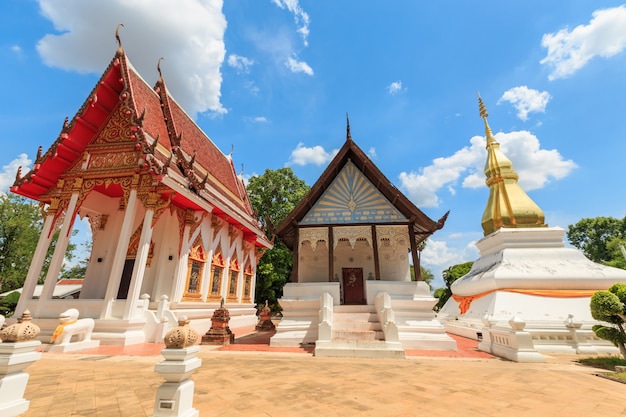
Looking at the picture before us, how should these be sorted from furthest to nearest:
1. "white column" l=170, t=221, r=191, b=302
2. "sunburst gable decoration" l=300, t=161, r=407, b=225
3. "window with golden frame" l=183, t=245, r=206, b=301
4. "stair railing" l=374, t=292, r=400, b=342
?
"window with golden frame" l=183, t=245, r=206, b=301 → "sunburst gable decoration" l=300, t=161, r=407, b=225 → "white column" l=170, t=221, r=191, b=302 → "stair railing" l=374, t=292, r=400, b=342

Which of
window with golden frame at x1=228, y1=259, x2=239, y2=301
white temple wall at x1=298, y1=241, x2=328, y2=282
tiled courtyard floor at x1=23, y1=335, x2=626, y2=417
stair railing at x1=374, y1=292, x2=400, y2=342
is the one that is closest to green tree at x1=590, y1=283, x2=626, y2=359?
tiled courtyard floor at x1=23, y1=335, x2=626, y2=417

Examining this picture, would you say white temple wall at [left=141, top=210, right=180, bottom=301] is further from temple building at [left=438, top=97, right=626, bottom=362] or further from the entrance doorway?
temple building at [left=438, top=97, right=626, bottom=362]

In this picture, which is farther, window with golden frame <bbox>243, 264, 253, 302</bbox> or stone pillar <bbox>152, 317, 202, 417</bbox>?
window with golden frame <bbox>243, 264, 253, 302</bbox>

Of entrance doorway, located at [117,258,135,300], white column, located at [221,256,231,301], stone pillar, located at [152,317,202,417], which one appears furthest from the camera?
white column, located at [221,256,231,301]

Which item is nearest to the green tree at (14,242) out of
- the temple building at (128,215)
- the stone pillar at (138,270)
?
the temple building at (128,215)

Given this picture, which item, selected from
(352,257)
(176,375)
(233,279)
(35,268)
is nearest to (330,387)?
(176,375)

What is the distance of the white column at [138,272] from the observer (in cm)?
789

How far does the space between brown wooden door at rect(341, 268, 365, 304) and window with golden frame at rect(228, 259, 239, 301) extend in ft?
19.0

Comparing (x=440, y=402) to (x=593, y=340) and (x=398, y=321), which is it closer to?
(x=398, y=321)

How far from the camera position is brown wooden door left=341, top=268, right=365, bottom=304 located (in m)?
11.5

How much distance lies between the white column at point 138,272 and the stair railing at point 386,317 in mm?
7182

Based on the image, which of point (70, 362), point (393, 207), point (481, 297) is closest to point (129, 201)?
point (70, 362)

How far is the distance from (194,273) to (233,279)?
360cm

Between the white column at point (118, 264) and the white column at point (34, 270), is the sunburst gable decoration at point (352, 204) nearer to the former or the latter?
the white column at point (118, 264)
